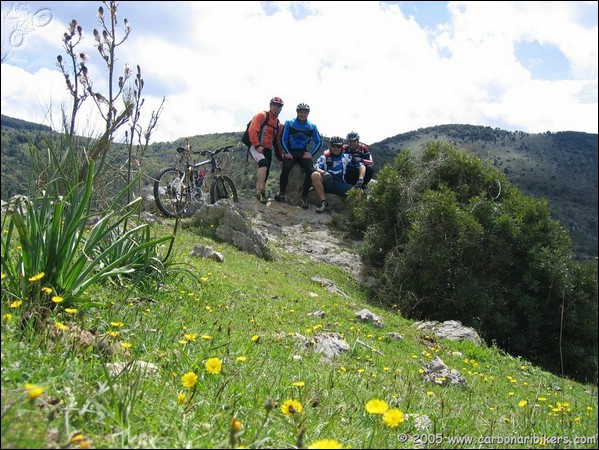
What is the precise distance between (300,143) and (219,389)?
1146 cm

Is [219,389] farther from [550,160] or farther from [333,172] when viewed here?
[550,160]

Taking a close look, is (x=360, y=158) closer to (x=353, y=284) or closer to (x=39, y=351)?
(x=353, y=284)

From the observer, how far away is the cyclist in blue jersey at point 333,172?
44.6ft

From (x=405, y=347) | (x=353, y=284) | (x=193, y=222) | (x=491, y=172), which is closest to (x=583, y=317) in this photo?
(x=491, y=172)

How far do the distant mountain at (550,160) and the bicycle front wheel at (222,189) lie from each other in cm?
9749

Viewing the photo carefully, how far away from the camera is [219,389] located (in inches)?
85.5

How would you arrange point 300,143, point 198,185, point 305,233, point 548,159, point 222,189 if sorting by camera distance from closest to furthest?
point 198,185 < point 222,189 < point 305,233 < point 300,143 < point 548,159

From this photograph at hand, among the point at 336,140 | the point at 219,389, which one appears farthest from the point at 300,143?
the point at 219,389

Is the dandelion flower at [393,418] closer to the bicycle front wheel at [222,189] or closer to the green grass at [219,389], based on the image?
the green grass at [219,389]

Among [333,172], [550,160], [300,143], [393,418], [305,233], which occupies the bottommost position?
[305,233]

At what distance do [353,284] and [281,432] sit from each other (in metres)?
8.22

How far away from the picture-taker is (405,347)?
544 centimetres

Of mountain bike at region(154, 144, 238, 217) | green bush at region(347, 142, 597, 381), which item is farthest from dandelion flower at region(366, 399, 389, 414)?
mountain bike at region(154, 144, 238, 217)

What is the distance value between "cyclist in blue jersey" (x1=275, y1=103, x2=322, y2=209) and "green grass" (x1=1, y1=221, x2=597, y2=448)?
8.38 meters
